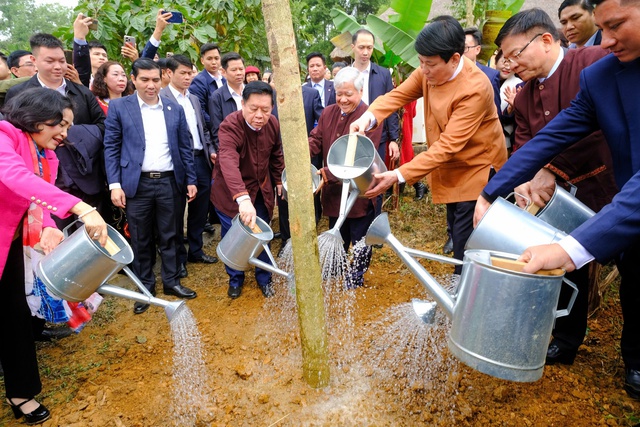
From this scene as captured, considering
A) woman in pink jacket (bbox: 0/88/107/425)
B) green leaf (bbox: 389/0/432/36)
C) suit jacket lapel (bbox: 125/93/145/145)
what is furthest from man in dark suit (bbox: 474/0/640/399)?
green leaf (bbox: 389/0/432/36)

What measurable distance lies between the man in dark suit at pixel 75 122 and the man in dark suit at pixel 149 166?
0.24m

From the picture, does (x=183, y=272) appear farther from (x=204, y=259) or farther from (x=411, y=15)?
(x=411, y=15)

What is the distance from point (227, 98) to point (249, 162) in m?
1.20

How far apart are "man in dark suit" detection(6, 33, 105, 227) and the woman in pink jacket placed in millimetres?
1126

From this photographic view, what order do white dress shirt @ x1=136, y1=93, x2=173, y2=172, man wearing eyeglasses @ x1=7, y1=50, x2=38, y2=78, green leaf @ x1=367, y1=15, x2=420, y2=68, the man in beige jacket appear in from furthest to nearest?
green leaf @ x1=367, y1=15, x2=420, y2=68 → man wearing eyeglasses @ x1=7, y1=50, x2=38, y2=78 → white dress shirt @ x1=136, y1=93, x2=173, y2=172 → the man in beige jacket

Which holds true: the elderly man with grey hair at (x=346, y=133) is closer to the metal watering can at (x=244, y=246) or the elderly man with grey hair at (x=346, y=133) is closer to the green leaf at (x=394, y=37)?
the metal watering can at (x=244, y=246)

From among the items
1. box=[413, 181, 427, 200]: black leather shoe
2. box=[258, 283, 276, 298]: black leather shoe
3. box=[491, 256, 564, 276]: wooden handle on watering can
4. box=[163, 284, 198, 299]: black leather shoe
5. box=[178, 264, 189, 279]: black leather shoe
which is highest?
box=[491, 256, 564, 276]: wooden handle on watering can

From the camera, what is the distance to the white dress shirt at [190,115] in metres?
4.17

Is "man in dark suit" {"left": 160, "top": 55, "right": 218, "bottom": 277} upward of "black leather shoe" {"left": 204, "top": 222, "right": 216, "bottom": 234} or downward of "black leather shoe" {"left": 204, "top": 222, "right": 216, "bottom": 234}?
upward

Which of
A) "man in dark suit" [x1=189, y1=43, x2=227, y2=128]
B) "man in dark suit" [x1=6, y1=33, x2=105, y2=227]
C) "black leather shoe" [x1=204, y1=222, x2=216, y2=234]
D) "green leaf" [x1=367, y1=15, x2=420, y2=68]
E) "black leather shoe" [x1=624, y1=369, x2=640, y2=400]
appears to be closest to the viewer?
"black leather shoe" [x1=624, y1=369, x2=640, y2=400]

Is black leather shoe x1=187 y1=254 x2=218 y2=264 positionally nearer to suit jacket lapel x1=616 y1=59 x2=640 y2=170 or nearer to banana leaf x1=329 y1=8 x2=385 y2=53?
banana leaf x1=329 y1=8 x2=385 y2=53

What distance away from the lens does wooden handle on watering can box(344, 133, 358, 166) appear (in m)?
2.62

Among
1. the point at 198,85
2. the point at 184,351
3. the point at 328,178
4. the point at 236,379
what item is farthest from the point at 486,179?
the point at 198,85

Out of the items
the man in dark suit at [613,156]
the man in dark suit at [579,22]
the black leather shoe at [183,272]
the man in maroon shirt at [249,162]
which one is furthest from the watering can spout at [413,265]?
the black leather shoe at [183,272]
